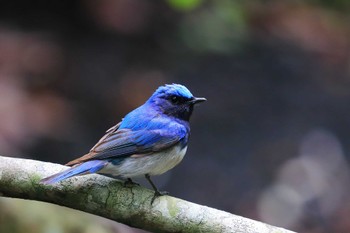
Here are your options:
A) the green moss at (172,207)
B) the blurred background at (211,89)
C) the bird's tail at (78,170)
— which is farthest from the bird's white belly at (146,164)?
the blurred background at (211,89)

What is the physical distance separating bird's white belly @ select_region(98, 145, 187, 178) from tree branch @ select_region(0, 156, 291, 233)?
0.19 meters

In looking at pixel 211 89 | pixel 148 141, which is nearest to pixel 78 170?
pixel 148 141

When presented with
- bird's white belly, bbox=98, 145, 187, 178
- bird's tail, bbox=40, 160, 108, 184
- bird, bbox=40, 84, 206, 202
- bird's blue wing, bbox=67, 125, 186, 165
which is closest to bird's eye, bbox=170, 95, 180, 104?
bird, bbox=40, 84, 206, 202

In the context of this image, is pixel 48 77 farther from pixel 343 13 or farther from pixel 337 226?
pixel 343 13

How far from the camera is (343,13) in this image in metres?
11.2

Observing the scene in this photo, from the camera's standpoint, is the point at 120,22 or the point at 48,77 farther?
the point at 120,22

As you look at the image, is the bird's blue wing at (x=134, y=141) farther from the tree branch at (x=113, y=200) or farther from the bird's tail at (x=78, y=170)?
the tree branch at (x=113, y=200)

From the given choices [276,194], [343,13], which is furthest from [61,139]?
[343,13]

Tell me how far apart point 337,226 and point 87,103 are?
9.70ft

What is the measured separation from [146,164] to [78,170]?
533mm

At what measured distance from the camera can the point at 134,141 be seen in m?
3.60

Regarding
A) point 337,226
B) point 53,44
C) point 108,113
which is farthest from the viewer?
point 53,44

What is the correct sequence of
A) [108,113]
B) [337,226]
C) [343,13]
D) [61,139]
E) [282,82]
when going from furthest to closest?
[343,13], [282,82], [108,113], [61,139], [337,226]

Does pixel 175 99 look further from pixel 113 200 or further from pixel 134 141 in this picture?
pixel 113 200
